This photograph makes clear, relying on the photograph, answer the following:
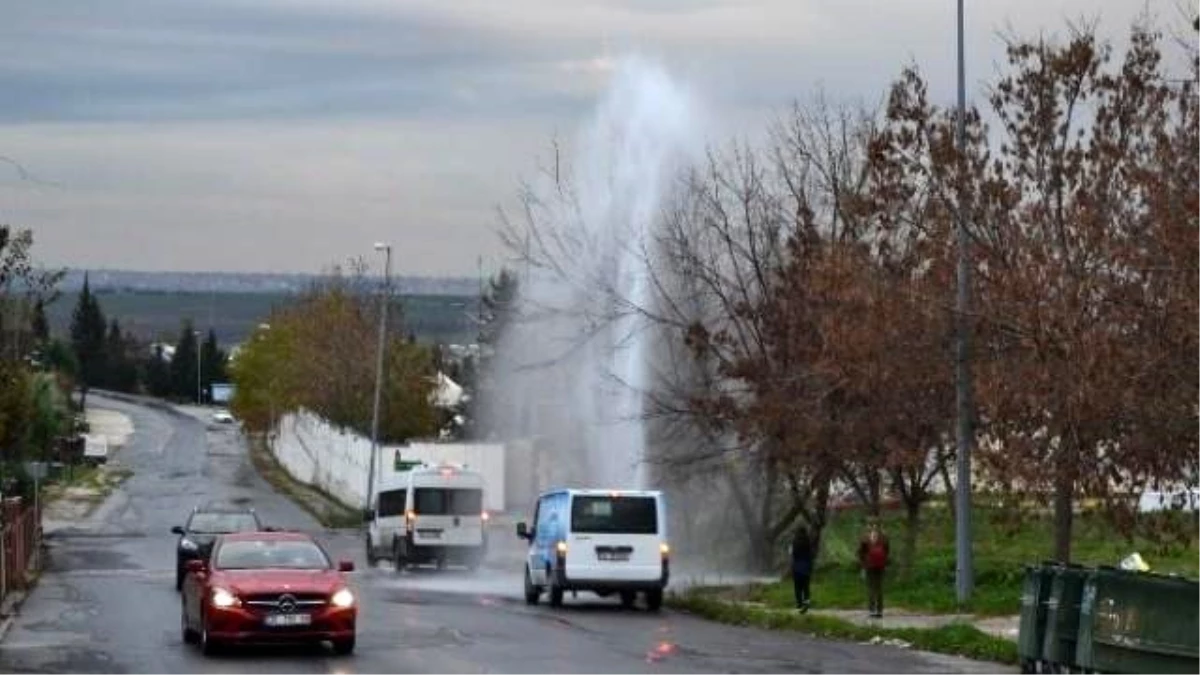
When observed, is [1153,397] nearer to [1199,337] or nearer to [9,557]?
[1199,337]

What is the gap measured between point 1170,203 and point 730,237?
2141 centimetres

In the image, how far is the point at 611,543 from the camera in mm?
38531

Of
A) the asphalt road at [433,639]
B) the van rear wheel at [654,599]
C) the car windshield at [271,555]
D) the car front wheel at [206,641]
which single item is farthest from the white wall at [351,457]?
the car front wheel at [206,641]

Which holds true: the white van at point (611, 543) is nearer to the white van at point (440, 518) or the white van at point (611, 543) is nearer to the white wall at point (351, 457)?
the white van at point (440, 518)

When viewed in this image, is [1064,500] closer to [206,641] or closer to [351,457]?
[206,641]

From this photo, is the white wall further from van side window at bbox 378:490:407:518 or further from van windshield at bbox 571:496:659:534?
van windshield at bbox 571:496:659:534

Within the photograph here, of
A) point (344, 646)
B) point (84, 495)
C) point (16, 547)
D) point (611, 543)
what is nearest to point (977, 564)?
point (611, 543)

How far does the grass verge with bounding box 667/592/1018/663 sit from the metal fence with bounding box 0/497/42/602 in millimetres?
11826

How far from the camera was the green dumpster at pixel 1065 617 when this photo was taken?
2447 cm

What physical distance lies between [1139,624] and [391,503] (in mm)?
33853

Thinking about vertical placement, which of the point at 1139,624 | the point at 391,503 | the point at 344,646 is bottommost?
the point at 344,646

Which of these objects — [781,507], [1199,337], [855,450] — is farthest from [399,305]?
[1199,337]

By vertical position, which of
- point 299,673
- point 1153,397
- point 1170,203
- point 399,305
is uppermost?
point 399,305

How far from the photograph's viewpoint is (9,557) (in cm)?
4391
